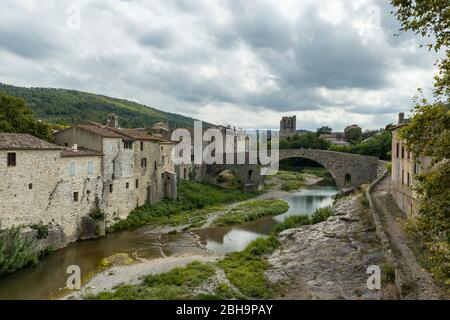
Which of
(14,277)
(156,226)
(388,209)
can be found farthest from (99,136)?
(388,209)

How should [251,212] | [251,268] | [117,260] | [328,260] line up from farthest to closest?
[251,212], [117,260], [251,268], [328,260]

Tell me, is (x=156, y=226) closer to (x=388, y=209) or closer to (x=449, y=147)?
(x=388, y=209)

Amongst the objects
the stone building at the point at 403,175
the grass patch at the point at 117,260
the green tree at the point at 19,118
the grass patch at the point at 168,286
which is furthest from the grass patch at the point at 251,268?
the green tree at the point at 19,118

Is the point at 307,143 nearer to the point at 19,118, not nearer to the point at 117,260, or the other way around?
the point at 19,118

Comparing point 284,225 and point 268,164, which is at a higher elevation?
point 268,164

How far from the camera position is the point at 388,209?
72.2 feet

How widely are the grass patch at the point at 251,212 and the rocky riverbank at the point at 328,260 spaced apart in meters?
7.71

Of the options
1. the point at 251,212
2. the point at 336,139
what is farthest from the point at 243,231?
the point at 336,139

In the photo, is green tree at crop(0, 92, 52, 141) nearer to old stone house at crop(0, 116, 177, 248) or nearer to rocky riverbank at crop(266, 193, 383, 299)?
old stone house at crop(0, 116, 177, 248)

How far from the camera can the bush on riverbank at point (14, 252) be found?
17620 millimetres

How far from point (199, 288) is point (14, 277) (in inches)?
395

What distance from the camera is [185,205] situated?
36.6 metres

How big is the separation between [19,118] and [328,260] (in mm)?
23600
